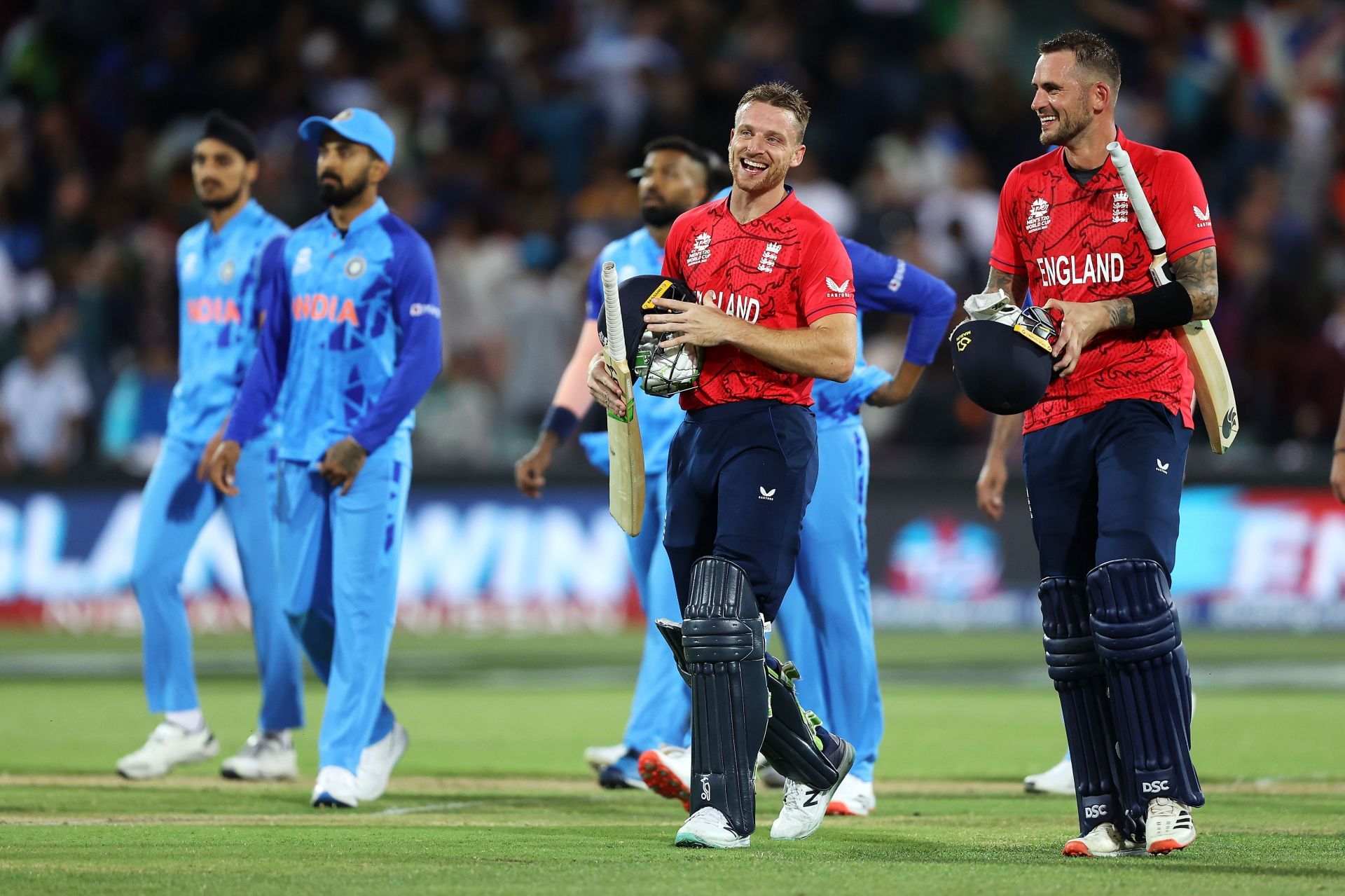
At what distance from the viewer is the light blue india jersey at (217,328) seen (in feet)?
32.2

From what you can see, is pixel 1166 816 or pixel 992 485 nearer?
pixel 1166 816

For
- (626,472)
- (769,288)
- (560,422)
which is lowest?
(626,472)

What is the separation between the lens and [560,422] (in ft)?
30.6

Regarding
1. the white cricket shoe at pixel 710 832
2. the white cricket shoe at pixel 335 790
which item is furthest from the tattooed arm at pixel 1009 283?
the white cricket shoe at pixel 335 790

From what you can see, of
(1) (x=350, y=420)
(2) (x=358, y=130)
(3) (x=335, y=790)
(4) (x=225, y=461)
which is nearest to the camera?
(3) (x=335, y=790)

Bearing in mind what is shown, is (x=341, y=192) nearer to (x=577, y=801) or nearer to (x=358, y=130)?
(x=358, y=130)

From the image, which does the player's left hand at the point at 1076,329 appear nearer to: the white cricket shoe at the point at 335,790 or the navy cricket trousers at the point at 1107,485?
the navy cricket trousers at the point at 1107,485

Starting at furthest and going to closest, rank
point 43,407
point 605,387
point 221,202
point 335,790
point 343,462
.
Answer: point 43,407
point 221,202
point 343,462
point 335,790
point 605,387

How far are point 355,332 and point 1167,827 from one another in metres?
4.12

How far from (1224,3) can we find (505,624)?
37.3ft

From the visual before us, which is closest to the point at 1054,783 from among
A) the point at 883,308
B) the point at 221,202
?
the point at 883,308

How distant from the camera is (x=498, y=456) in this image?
18.8 meters

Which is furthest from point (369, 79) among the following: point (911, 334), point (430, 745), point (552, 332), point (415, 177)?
point (911, 334)

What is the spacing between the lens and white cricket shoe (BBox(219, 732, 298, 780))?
929 cm
